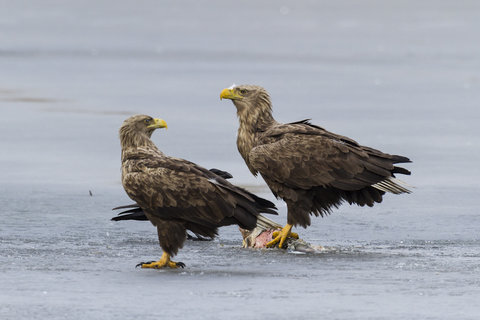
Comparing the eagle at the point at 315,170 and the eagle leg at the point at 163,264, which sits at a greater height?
the eagle at the point at 315,170

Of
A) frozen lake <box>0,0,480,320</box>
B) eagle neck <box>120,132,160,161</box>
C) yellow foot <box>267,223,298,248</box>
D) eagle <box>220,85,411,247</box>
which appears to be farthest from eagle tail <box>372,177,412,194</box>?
eagle neck <box>120,132,160,161</box>

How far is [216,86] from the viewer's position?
16.2m

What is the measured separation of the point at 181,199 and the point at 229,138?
512cm

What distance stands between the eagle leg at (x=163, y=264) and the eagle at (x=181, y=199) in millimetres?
52

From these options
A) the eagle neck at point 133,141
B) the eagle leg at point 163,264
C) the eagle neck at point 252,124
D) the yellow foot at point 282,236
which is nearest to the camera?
the eagle leg at point 163,264

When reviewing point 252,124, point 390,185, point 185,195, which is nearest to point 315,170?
point 390,185

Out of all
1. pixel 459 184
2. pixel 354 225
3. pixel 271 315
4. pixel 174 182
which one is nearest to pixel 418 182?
pixel 459 184

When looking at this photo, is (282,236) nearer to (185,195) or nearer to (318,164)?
(318,164)

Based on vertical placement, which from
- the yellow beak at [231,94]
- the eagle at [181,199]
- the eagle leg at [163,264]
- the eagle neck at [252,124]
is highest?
the yellow beak at [231,94]

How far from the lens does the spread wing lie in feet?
28.5

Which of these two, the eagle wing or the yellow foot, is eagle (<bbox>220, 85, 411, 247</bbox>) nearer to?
the yellow foot

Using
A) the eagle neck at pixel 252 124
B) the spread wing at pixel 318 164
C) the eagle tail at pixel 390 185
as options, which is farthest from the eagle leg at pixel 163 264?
the eagle tail at pixel 390 185

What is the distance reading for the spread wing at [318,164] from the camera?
867 cm

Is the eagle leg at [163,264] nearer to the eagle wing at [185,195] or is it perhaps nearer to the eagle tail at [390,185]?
the eagle wing at [185,195]
